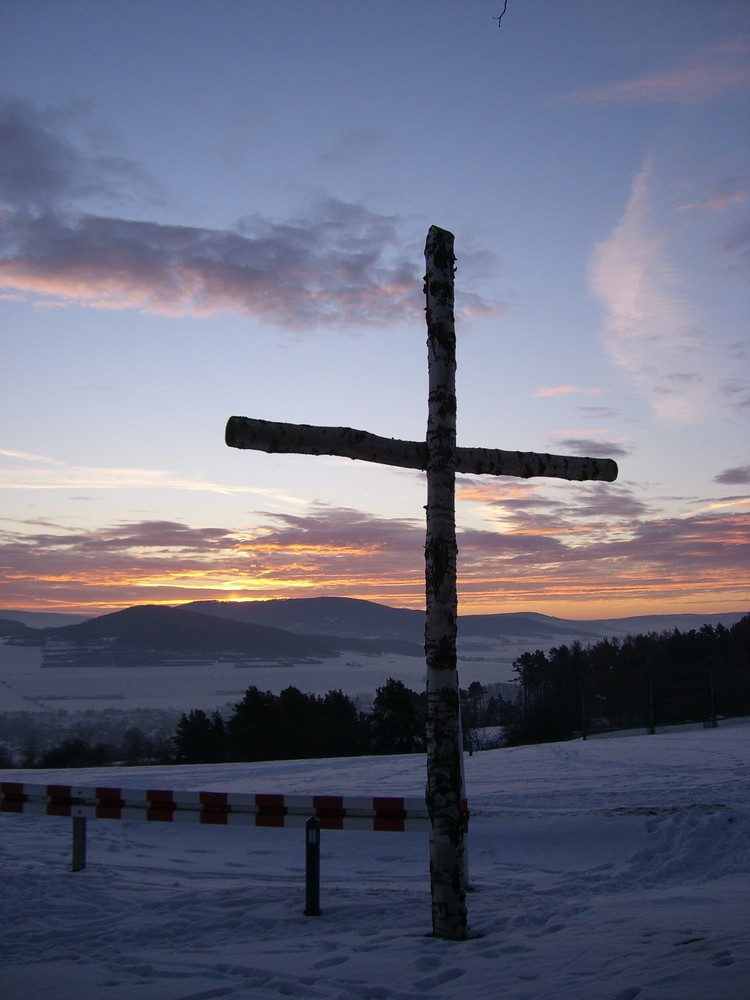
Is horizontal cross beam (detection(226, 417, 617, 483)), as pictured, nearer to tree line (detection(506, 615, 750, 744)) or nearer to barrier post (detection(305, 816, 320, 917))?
barrier post (detection(305, 816, 320, 917))

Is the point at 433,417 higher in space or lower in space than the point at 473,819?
higher

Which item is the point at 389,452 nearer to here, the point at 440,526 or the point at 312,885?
the point at 440,526

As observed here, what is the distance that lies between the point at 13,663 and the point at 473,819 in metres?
169

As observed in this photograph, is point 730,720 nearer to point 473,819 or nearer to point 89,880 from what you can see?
point 473,819

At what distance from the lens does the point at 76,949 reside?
251 inches

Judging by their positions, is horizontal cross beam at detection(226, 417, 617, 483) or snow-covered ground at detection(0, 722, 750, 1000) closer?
snow-covered ground at detection(0, 722, 750, 1000)

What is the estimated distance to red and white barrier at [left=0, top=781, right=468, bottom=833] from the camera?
26.4 feet

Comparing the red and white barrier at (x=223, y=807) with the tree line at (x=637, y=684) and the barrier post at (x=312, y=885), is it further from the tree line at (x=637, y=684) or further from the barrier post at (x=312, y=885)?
the tree line at (x=637, y=684)

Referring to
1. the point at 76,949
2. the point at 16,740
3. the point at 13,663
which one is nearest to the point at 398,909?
the point at 76,949

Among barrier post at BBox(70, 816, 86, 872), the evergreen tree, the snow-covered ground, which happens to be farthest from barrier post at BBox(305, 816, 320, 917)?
the evergreen tree

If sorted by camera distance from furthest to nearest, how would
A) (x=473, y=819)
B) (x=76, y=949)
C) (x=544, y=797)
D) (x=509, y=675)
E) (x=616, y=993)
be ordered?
(x=509, y=675), (x=544, y=797), (x=473, y=819), (x=76, y=949), (x=616, y=993)

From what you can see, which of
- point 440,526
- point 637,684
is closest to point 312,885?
point 440,526

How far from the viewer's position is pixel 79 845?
931cm

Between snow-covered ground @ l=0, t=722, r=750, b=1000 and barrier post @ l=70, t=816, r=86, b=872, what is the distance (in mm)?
198
